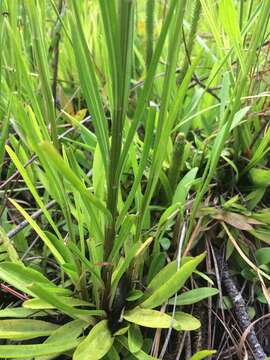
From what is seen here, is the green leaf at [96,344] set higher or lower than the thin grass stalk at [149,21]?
lower

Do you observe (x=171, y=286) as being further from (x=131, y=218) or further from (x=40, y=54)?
(x=40, y=54)

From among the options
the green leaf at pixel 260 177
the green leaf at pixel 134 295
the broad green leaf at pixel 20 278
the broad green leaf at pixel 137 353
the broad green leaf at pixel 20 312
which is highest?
the green leaf at pixel 260 177

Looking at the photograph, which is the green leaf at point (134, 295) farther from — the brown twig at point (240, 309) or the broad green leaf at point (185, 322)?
the brown twig at point (240, 309)

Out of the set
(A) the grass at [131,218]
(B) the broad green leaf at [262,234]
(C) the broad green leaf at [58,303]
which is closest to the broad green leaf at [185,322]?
(A) the grass at [131,218]

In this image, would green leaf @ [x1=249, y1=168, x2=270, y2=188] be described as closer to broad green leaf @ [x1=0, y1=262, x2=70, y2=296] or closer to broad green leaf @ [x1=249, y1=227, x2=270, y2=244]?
broad green leaf @ [x1=249, y1=227, x2=270, y2=244]

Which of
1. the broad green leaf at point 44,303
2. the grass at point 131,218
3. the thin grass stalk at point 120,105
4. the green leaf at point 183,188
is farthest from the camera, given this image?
the green leaf at point 183,188

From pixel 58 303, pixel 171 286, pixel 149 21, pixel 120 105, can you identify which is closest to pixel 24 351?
pixel 58 303

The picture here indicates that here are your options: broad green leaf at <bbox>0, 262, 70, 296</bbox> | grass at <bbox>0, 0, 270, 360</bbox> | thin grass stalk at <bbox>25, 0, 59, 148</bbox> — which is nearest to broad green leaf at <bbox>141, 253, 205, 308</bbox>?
grass at <bbox>0, 0, 270, 360</bbox>
